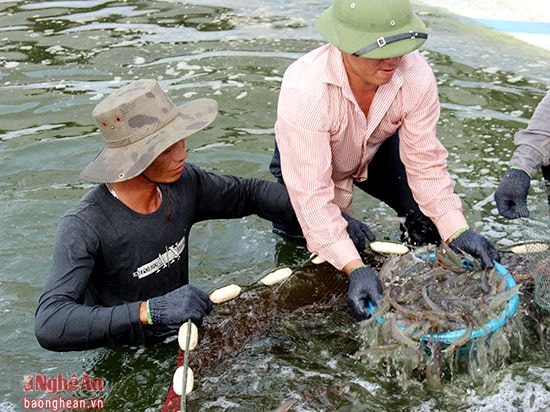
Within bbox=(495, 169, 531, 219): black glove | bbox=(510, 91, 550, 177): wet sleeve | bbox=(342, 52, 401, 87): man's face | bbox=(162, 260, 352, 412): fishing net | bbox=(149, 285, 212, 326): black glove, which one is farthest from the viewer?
bbox=(510, 91, 550, 177): wet sleeve

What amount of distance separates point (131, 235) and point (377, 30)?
1603 mm

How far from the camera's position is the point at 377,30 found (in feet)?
12.3

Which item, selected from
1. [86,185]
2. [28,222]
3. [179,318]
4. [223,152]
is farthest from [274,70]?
[179,318]

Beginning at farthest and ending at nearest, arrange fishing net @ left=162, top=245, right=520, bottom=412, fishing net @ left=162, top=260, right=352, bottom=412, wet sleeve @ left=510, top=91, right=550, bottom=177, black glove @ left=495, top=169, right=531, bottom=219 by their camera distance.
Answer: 1. wet sleeve @ left=510, top=91, right=550, bottom=177
2. black glove @ left=495, top=169, right=531, bottom=219
3. fishing net @ left=162, top=260, right=352, bottom=412
4. fishing net @ left=162, top=245, right=520, bottom=412

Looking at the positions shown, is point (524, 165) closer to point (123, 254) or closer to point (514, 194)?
point (514, 194)

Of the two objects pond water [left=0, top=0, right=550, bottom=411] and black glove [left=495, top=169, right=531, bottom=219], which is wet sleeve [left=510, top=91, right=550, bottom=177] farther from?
pond water [left=0, top=0, right=550, bottom=411]

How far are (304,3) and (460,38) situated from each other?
2.78 meters

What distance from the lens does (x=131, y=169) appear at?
3508 millimetres

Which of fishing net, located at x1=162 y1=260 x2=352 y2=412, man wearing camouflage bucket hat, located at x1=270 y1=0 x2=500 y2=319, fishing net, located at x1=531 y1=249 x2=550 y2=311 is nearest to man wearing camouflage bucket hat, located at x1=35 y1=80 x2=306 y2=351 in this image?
fishing net, located at x1=162 y1=260 x2=352 y2=412

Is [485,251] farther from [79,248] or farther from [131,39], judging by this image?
[131,39]

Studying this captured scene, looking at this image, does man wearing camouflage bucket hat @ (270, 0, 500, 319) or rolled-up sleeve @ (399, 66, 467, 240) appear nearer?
man wearing camouflage bucket hat @ (270, 0, 500, 319)

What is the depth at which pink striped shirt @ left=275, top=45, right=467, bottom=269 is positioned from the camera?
404 cm
